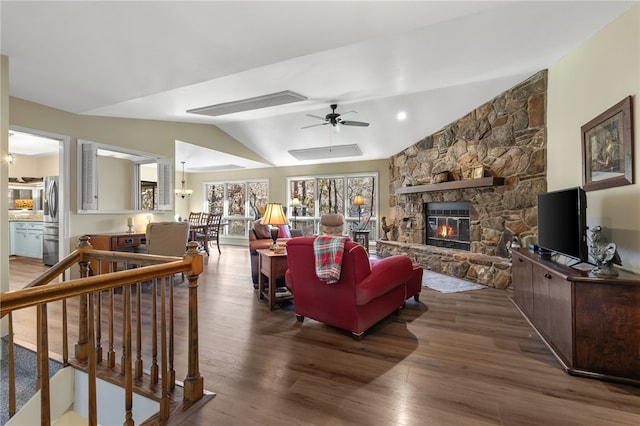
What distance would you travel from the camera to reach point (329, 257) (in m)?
2.64

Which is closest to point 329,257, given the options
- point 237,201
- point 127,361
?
point 127,361

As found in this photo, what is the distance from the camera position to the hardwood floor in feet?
5.63

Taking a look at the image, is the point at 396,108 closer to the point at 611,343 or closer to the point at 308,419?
the point at 611,343

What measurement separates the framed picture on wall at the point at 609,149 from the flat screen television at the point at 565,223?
0.42m

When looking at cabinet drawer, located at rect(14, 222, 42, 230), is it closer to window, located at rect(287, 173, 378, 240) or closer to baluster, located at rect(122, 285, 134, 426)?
window, located at rect(287, 173, 378, 240)

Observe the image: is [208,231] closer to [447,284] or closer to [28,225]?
[28,225]

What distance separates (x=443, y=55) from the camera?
133 inches

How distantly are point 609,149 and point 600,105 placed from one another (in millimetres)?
481

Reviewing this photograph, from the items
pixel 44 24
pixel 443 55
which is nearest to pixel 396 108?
pixel 443 55

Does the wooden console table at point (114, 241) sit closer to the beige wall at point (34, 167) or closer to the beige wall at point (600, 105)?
the beige wall at point (34, 167)

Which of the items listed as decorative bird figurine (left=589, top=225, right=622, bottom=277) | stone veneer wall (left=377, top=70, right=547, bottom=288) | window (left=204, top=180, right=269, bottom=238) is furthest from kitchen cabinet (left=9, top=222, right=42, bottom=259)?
decorative bird figurine (left=589, top=225, right=622, bottom=277)

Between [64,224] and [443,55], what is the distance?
5.41 meters

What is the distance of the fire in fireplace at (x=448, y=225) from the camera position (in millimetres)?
5358

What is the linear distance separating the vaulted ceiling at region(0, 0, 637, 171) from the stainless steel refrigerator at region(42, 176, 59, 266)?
8.21 ft
